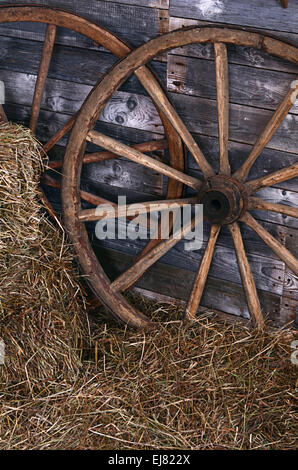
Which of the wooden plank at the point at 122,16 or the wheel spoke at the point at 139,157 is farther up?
the wooden plank at the point at 122,16

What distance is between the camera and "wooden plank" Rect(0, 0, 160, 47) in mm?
2816

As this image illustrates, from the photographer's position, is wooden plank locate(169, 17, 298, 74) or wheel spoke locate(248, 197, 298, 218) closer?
wooden plank locate(169, 17, 298, 74)

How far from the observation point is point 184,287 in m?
3.24

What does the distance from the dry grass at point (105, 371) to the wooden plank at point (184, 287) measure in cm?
12

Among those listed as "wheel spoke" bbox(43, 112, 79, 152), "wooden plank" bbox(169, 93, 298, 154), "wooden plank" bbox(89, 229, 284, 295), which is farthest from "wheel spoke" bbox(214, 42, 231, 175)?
"wheel spoke" bbox(43, 112, 79, 152)

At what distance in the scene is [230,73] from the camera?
2.71 m

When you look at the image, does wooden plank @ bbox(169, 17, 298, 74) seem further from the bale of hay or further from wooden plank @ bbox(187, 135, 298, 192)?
the bale of hay

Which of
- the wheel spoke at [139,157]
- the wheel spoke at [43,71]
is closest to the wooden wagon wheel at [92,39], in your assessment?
the wheel spoke at [43,71]

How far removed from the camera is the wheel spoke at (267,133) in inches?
101

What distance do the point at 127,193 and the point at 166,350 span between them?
2.66 ft

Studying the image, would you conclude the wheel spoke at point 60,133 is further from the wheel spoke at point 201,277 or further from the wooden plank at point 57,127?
the wheel spoke at point 201,277

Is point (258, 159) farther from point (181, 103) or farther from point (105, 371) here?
point (105, 371)

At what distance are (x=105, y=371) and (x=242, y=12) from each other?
1625 mm

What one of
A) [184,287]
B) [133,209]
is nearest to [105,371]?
[184,287]
